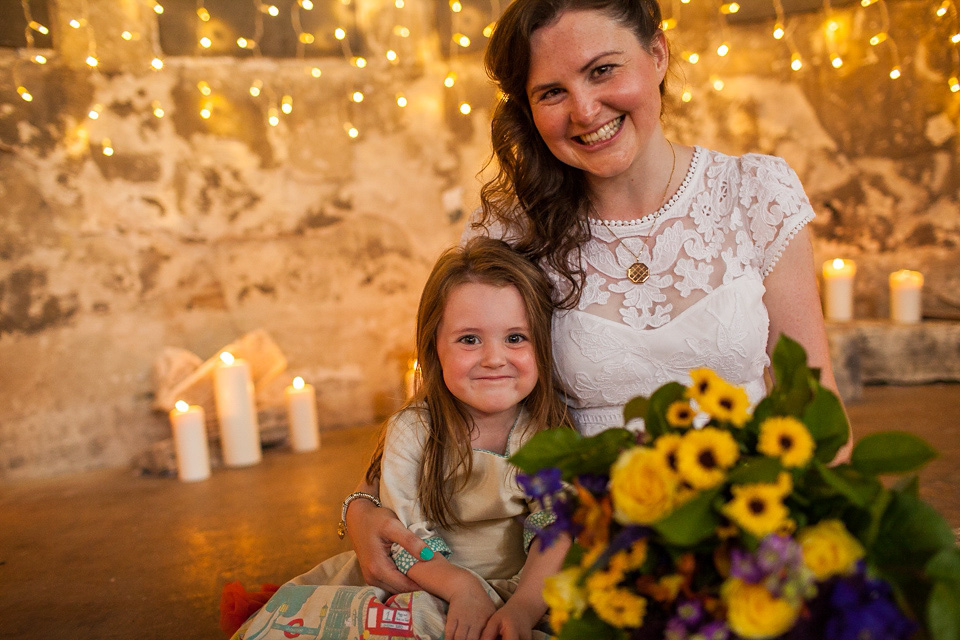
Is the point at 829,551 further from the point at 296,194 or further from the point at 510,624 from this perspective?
the point at 296,194

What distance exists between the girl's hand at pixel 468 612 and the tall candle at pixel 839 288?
2.86 m

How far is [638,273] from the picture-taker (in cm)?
166

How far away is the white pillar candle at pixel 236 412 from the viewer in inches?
124

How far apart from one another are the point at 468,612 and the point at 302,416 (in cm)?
219

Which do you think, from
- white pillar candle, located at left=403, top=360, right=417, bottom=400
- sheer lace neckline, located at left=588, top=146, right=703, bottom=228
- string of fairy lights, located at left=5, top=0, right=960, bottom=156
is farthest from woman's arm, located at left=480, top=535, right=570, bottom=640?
string of fairy lights, located at left=5, top=0, right=960, bottom=156

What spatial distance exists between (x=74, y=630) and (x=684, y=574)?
152cm

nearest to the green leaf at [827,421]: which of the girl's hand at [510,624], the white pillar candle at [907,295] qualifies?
the girl's hand at [510,624]

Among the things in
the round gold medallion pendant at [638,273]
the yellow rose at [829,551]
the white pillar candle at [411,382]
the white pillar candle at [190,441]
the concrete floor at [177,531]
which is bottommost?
the concrete floor at [177,531]

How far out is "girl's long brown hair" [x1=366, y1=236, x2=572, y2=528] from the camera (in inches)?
58.6

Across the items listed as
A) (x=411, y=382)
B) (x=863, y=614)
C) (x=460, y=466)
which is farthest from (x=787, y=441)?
(x=411, y=382)

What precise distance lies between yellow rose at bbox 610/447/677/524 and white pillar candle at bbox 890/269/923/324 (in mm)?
3247

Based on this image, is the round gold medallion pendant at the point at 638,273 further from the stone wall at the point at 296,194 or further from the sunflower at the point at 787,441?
the stone wall at the point at 296,194

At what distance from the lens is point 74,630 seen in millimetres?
1723

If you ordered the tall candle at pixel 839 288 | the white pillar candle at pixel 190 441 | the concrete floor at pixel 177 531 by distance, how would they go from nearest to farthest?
1. the concrete floor at pixel 177 531
2. the white pillar candle at pixel 190 441
3. the tall candle at pixel 839 288
